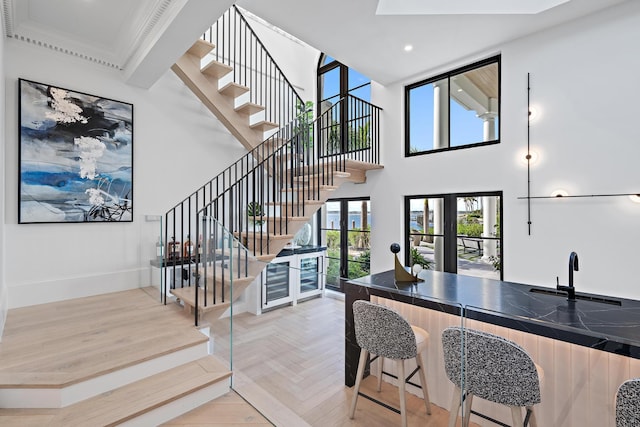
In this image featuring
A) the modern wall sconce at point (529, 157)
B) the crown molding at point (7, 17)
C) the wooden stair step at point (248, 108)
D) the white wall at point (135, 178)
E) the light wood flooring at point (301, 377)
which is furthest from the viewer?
the wooden stair step at point (248, 108)

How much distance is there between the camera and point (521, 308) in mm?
1796

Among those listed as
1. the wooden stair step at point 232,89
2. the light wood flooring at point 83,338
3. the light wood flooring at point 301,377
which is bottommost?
the light wood flooring at point 301,377

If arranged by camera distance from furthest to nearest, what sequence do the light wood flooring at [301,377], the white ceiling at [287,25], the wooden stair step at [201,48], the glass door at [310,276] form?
the glass door at [310,276], the wooden stair step at [201,48], the white ceiling at [287,25], the light wood flooring at [301,377]

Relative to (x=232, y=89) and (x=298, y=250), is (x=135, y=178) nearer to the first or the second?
Answer: (x=232, y=89)

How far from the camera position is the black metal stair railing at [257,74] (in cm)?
491

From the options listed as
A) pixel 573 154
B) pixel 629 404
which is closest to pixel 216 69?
pixel 573 154

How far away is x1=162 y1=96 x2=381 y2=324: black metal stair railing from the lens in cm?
289

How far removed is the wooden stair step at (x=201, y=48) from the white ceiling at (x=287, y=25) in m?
0.63

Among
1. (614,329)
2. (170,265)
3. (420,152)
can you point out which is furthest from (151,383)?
Answer: (420,152)

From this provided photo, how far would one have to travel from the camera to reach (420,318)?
2.42m

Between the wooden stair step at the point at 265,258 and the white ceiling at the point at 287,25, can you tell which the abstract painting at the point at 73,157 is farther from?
the wooden stair step at the point at 265,258

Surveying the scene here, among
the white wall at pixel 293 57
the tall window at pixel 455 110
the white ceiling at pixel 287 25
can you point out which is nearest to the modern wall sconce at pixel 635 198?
the tall window at pixel 455 110

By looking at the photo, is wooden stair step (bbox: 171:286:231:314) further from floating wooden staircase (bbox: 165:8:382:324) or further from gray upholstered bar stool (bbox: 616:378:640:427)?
gray upholstered bar stool (bbox: 616:378:640:427)

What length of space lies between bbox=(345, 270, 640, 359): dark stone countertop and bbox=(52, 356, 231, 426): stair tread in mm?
1297
